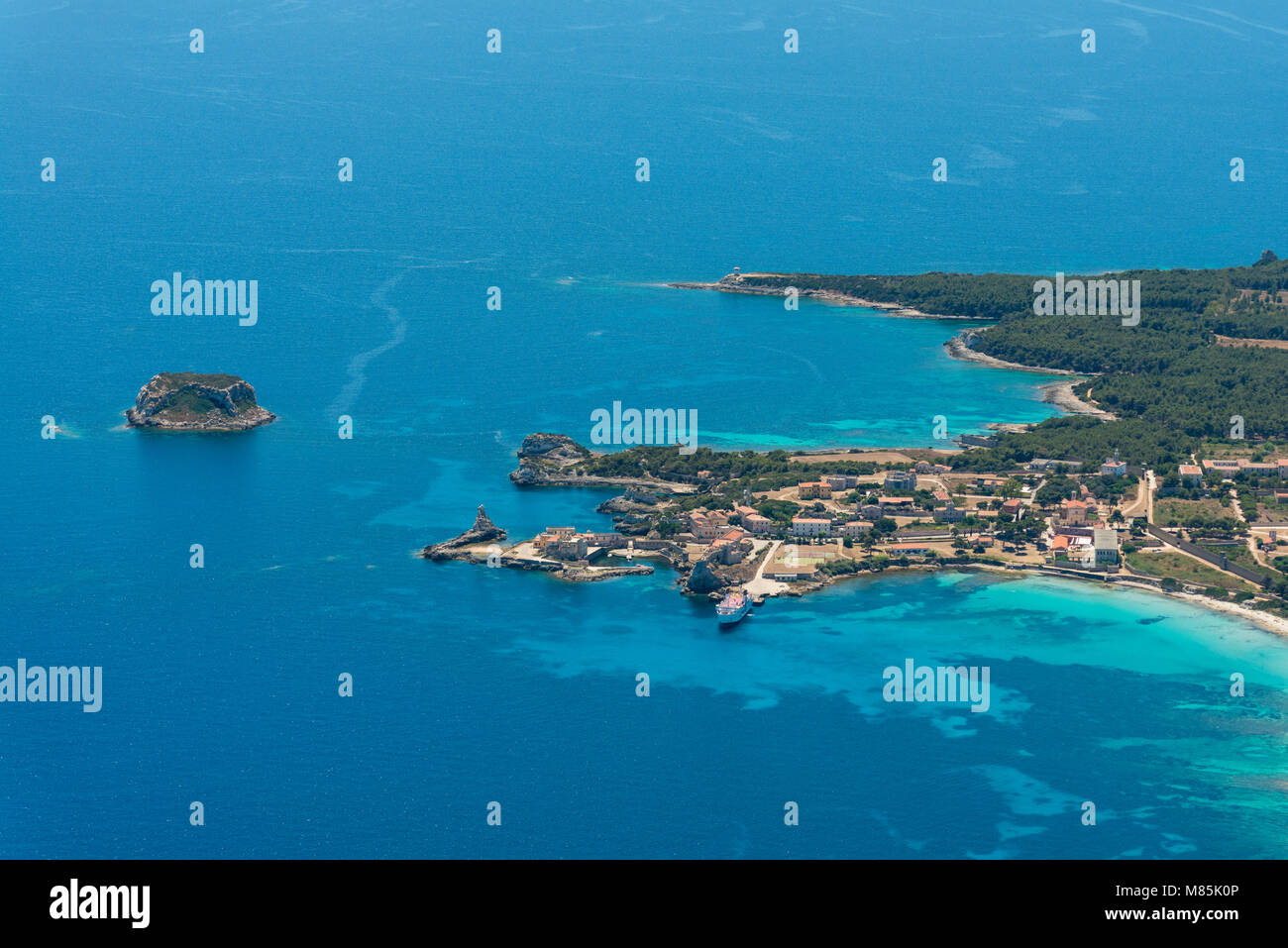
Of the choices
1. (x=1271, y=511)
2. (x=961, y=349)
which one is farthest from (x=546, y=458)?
(x=961, y=349)

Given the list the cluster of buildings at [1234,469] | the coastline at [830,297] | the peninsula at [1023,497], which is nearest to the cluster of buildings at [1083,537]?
the peninsula at [1023,497]

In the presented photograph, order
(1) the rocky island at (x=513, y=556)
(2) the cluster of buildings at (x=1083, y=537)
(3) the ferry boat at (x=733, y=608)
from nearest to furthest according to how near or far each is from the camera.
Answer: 1. (3) the ferry boat at (x=733, y=608)
2. (1) the rocky island at (x=513, y=556)
3. (2) the cluster of buildings at (x=1083, y=537)

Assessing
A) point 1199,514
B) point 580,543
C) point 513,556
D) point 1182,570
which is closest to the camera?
point 1182,570

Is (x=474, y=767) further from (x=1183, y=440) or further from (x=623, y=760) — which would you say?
(x=1183, y=440)

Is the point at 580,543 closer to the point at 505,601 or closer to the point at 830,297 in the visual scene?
the point at 505,601

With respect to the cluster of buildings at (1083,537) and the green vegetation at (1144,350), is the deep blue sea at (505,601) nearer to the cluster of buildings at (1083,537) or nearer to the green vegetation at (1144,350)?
the cluster of buildings at (1083,537)

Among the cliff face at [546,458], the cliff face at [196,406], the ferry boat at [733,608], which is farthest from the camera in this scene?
the cliff face at [196,406]

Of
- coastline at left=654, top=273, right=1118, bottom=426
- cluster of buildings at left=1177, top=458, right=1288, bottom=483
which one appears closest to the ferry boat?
cluster of buildings at left=1177, top=458, right=1288, bottom=483

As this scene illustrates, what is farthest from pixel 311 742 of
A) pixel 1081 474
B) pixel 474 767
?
pixel 1081 474
